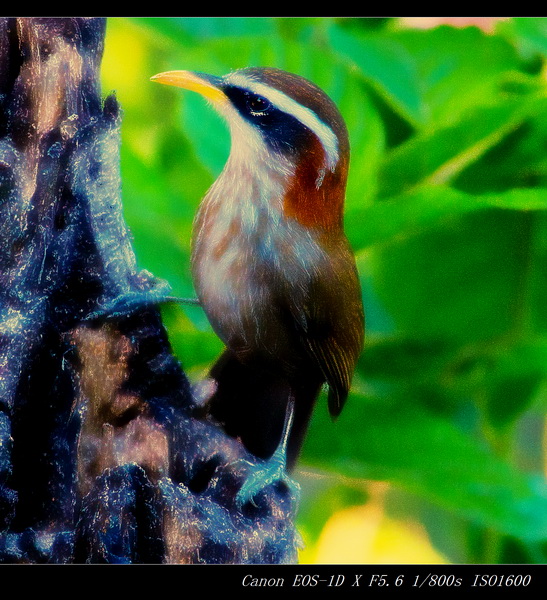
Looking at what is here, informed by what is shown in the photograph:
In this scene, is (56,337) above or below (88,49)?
below

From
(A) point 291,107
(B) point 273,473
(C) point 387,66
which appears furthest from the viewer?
(C) point 387,66

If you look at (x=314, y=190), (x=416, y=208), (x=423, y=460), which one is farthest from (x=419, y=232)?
(x=423, y=460)

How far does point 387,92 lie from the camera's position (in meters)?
1.01

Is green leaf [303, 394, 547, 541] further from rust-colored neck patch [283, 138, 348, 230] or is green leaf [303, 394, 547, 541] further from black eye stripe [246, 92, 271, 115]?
black eye stripe [246, 92, 271, 115]

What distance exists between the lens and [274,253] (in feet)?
2.70

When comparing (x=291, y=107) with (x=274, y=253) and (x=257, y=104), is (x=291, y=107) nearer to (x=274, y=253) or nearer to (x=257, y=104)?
(x=257, y=104)

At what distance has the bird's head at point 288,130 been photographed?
0.78 metres

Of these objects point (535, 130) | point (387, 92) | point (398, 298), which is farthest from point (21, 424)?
point (535, 130)

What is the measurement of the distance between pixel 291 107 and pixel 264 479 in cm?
47

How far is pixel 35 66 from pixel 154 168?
0.22 m
